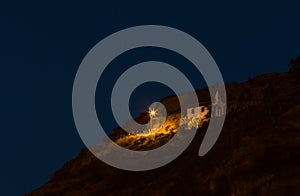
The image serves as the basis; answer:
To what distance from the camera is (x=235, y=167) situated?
153 ft

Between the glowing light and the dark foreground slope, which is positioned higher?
the glowing light

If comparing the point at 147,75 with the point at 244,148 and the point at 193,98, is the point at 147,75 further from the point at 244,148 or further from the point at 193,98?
the point at 244,148

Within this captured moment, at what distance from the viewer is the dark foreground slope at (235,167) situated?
1696 inches

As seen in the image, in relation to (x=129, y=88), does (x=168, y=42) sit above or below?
above

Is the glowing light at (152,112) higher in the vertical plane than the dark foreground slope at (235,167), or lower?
higher

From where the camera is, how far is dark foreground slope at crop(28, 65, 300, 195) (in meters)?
43.1

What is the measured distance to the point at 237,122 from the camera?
2425 inches

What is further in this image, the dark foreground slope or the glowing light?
the glowing light

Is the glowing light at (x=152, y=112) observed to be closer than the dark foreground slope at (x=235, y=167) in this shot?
No

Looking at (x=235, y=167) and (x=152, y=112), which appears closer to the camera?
(x=235, y=167)

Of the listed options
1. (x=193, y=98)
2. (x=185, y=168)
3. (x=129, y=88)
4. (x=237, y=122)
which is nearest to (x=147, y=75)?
(x=129, y=88)

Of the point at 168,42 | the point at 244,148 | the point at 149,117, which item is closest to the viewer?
the point at 244,148

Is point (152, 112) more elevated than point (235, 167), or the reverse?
point (152, 112)

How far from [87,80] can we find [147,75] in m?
13.0
